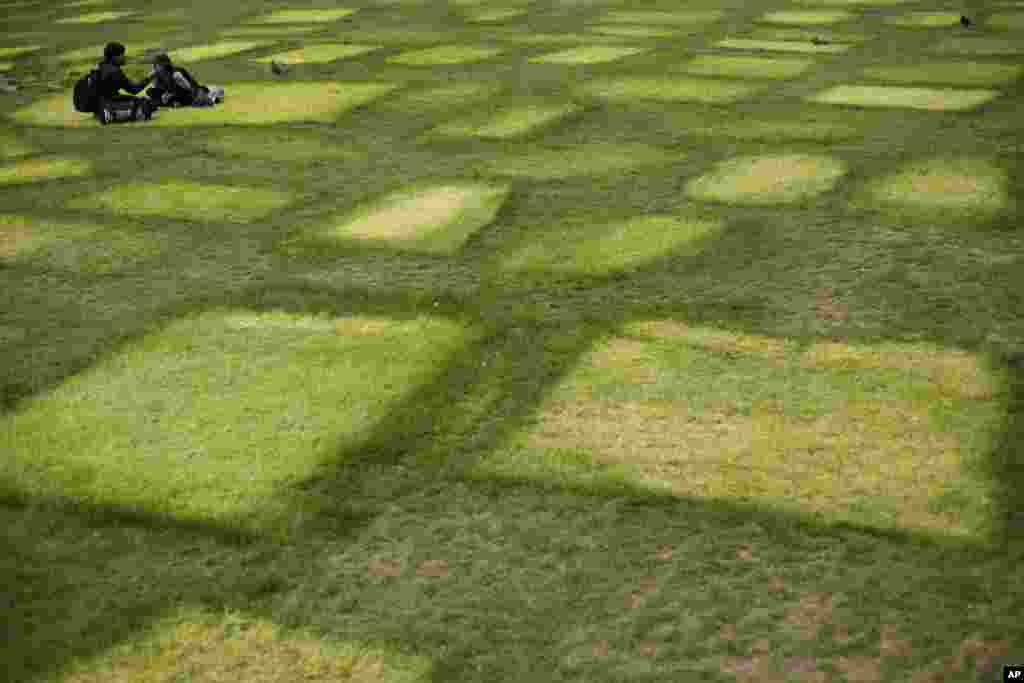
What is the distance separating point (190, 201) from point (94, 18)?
1398 centimetres

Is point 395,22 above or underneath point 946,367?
above

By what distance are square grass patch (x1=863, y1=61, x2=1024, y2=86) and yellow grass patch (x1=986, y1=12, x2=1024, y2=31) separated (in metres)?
3.03

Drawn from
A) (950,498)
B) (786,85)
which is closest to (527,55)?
(786,85)

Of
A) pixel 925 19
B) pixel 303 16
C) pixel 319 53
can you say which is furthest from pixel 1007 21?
pixel 303 16

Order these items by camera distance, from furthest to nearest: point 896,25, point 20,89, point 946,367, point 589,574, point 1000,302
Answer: point 896,25 → point 20,89 → point 1000,302 → point 946,367 → point 589,574

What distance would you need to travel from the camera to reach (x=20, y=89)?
1358 centimetres

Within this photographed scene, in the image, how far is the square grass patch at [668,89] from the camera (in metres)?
11.3

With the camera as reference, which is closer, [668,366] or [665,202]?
[668,366]

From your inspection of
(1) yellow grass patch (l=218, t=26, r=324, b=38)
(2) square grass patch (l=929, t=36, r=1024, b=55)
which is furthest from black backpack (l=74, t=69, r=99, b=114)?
(2) square grass patch (l=929, t=36, r=1024, b=55)

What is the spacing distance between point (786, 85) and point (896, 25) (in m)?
4.78

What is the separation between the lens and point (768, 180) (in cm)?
826

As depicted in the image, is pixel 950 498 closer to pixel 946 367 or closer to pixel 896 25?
pixel 946 367

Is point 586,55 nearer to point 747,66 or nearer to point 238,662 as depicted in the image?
point 747,66

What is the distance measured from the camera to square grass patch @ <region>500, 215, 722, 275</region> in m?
6.70
